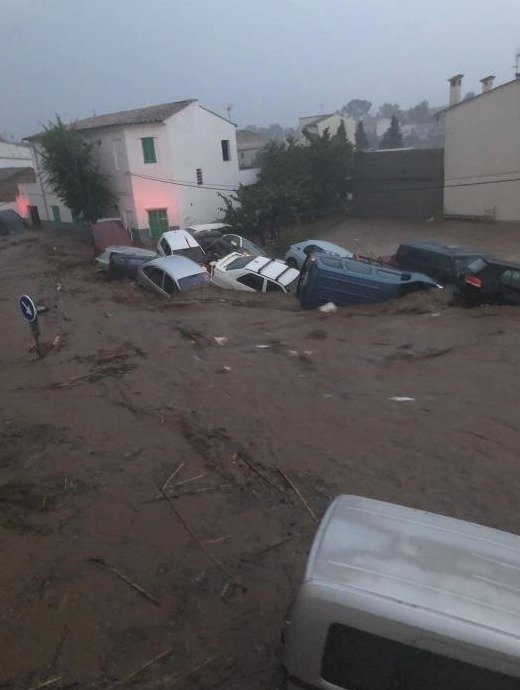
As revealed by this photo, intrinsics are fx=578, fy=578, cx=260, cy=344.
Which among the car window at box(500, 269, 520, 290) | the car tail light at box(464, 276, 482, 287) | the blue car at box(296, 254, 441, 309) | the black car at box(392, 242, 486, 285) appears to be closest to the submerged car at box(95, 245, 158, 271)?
the blue car at box(296, 254, 441, 309)

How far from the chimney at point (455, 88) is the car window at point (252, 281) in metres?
22.1

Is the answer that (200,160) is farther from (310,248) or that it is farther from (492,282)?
(492,282)

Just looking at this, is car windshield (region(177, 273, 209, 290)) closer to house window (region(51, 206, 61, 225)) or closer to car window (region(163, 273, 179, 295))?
car window (region(163, 273, 179, 295))

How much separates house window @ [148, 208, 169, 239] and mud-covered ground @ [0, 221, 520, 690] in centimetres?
1858

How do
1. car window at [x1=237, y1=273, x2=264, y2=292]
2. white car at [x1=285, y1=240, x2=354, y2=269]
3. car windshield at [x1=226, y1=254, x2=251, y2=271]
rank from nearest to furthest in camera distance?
car window at [x1=237, y1=273, x2=264, y2=292], car windshield at [x1=226, y1=254, x2=251, y2=271], white car at [x1=285, y1=240, x2=354, y2=269]

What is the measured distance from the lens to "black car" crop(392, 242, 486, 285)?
1403cm

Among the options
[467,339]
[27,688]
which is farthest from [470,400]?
[27,688]

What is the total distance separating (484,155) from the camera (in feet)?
81.7

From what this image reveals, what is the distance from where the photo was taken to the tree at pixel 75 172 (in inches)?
1202

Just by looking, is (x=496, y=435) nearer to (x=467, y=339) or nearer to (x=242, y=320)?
(x=467, y=339)

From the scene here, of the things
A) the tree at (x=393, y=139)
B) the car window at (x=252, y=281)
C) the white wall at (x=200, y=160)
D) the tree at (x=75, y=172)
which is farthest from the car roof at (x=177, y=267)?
the tree at (x=393, y=139)

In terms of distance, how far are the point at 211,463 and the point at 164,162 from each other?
85.4 feet

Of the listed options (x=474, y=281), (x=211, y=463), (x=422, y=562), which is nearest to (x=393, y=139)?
(x=474, y=281)

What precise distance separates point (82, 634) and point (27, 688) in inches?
19.9
